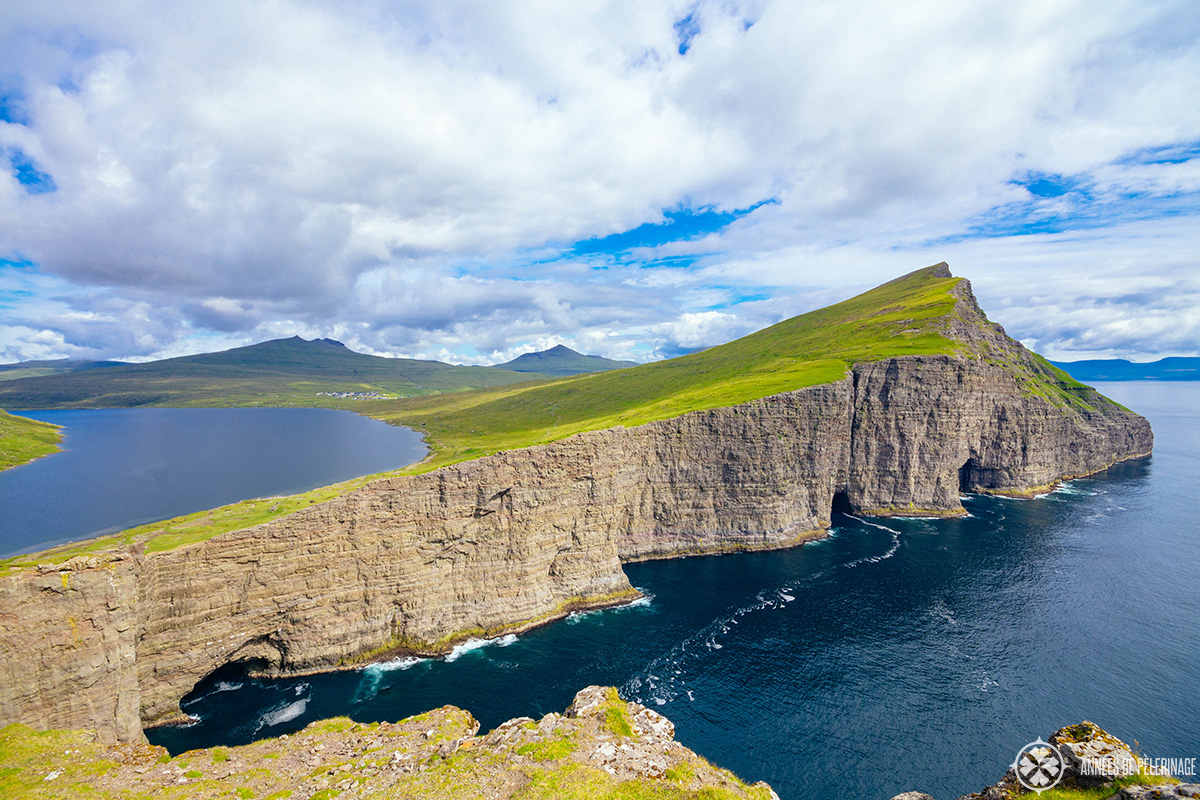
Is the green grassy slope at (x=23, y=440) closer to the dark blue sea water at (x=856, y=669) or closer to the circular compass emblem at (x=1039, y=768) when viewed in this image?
the dark blue sea water at (x=856, y=669)

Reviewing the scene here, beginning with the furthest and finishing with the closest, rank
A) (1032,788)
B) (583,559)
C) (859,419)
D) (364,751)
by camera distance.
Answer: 1. (859,419)
2. (583,559)
3. (364,751)
4. (1032,788)

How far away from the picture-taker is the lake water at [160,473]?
79.8 m

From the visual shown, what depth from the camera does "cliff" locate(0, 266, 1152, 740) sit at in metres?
35.5

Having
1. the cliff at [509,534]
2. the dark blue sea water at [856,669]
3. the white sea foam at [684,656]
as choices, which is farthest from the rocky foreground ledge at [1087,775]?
the cliff at [509,534]

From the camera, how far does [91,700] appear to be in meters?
34.8

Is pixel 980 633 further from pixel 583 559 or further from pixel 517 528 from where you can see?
pixel 517 528

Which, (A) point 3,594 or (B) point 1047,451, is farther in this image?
(B) point 1047,451

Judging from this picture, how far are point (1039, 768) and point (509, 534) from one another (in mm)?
52332

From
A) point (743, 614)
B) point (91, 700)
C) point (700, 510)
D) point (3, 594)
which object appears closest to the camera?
point (3, 594)

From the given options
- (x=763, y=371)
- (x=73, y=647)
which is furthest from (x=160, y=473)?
(x=763, y=371)

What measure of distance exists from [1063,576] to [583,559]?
72012 mm

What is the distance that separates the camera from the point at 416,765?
25500 millimetres

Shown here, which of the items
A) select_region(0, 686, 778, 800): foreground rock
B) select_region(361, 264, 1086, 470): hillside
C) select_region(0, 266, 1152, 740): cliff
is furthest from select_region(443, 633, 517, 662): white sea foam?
select_region(361, 264, 1086, 470): hillside

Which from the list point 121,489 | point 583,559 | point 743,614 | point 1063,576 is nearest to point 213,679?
point 583,559
